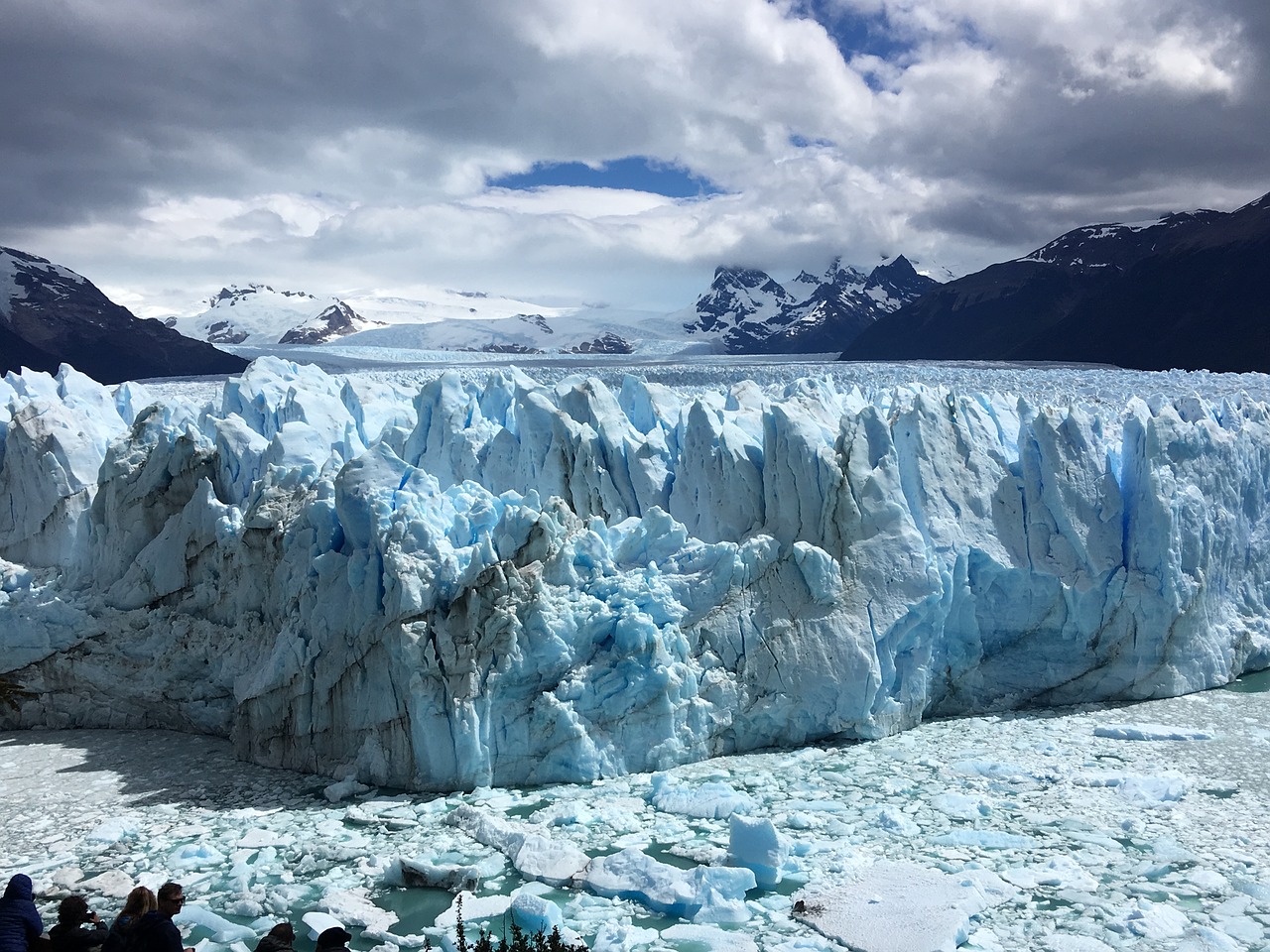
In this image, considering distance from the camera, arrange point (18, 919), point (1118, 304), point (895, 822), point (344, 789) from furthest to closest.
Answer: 1. point (1118, 304)
2. point (344, 789)
3. point (895, 822)
4. point (18, 919)

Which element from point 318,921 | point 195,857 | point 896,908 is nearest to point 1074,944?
point 896,908

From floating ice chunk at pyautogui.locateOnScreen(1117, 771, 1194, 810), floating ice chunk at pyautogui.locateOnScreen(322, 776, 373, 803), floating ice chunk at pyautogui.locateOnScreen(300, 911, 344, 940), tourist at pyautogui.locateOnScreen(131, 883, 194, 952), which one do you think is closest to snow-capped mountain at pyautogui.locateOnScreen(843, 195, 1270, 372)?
floating ice chunk at pyautogui.locateOnScreen(1117, 771, 1194, 810)

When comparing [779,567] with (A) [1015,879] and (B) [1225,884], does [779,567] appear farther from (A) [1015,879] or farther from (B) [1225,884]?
(B) [1225,884]

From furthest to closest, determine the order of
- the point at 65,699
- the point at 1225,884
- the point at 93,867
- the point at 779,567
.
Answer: the point at 65,699 < the point at 779,567 < the point at 93,867 < the point at 1225,884

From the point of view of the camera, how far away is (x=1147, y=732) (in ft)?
28.3

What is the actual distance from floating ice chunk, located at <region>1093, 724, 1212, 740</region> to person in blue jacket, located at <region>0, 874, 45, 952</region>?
7661 millimetres

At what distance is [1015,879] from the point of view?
6297 mm

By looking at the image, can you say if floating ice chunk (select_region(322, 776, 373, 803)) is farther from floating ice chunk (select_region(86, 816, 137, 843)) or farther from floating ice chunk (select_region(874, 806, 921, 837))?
floating ice chunk (select_region(874, 806, 921, 837))

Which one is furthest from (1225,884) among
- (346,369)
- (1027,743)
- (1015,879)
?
(346,369)

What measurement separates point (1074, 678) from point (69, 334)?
36124mm

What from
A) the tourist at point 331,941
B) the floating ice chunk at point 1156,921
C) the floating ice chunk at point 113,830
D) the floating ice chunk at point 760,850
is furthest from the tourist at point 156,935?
the floating ice chunk at point 1156,921

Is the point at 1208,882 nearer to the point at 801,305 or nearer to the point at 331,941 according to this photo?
the point at 331,941

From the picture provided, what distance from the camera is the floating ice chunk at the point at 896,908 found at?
568 cm

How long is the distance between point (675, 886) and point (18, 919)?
3.39 meters
